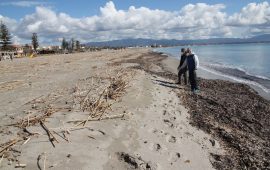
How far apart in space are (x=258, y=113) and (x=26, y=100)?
7.93 metres

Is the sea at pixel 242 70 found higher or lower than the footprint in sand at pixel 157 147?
lower

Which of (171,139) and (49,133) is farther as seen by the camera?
(171,139)

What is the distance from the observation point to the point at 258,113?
11.6 m

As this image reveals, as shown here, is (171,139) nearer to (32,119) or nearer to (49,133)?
(49,133)

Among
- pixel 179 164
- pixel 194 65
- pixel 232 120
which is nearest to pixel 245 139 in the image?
pixel 232 120

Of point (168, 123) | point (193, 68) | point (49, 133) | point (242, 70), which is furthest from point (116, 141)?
point (242, 70)

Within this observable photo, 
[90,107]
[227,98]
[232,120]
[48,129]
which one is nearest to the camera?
[48,129]

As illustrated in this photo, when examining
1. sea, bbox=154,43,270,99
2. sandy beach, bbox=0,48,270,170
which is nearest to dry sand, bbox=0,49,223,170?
sandy beach, bbox=0,48,270,170

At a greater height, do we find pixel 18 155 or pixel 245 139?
pixel 18 155

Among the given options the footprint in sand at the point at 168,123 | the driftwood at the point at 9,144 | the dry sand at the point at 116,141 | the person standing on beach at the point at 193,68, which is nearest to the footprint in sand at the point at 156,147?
the dry sand at the point at 116,141

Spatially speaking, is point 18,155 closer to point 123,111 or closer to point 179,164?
point 179,164

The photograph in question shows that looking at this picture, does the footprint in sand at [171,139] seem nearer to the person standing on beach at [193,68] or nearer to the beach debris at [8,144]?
the beach debris at [8,144]

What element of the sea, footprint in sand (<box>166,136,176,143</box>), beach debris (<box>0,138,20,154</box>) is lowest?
the sea

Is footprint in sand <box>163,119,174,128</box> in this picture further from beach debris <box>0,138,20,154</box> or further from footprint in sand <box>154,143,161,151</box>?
beach debris <box>0,138,20,154</box>
